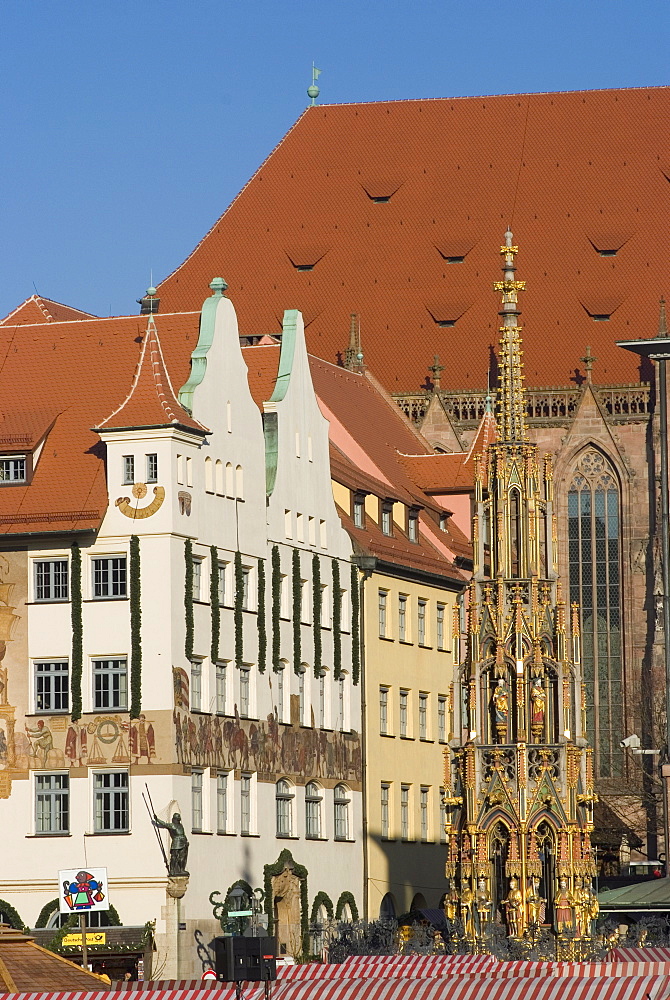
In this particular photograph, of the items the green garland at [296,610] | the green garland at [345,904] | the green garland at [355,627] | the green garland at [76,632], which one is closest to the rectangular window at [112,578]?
the green garland at [76,632]

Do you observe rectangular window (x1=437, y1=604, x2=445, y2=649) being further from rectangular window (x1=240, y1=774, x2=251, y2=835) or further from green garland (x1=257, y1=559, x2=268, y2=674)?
rectangular window (x1=240, y1=774, x2=251, y2=835)

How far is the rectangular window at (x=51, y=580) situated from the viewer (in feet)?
174

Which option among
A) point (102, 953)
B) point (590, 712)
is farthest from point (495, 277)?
point (102, 953)

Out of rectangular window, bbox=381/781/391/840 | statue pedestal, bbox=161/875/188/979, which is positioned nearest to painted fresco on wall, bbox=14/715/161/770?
statue pedestal, bbox=161/875/188/979

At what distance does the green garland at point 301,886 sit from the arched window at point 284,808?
2.09ft

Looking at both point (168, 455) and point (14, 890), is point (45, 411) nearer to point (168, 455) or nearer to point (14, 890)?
point (168, 455)

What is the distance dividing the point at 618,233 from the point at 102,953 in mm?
42146

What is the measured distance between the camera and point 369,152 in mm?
89188

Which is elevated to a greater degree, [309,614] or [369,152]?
[369,152]

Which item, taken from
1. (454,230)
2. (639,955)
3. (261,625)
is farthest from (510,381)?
(454,230)

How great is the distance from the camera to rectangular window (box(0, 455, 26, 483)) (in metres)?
54.4

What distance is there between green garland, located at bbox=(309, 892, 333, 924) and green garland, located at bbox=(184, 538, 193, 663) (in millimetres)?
7863

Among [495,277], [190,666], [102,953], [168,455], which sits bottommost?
[102,953]

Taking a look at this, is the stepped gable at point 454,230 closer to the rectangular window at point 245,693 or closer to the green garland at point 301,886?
the rectangular window at point 245,693
